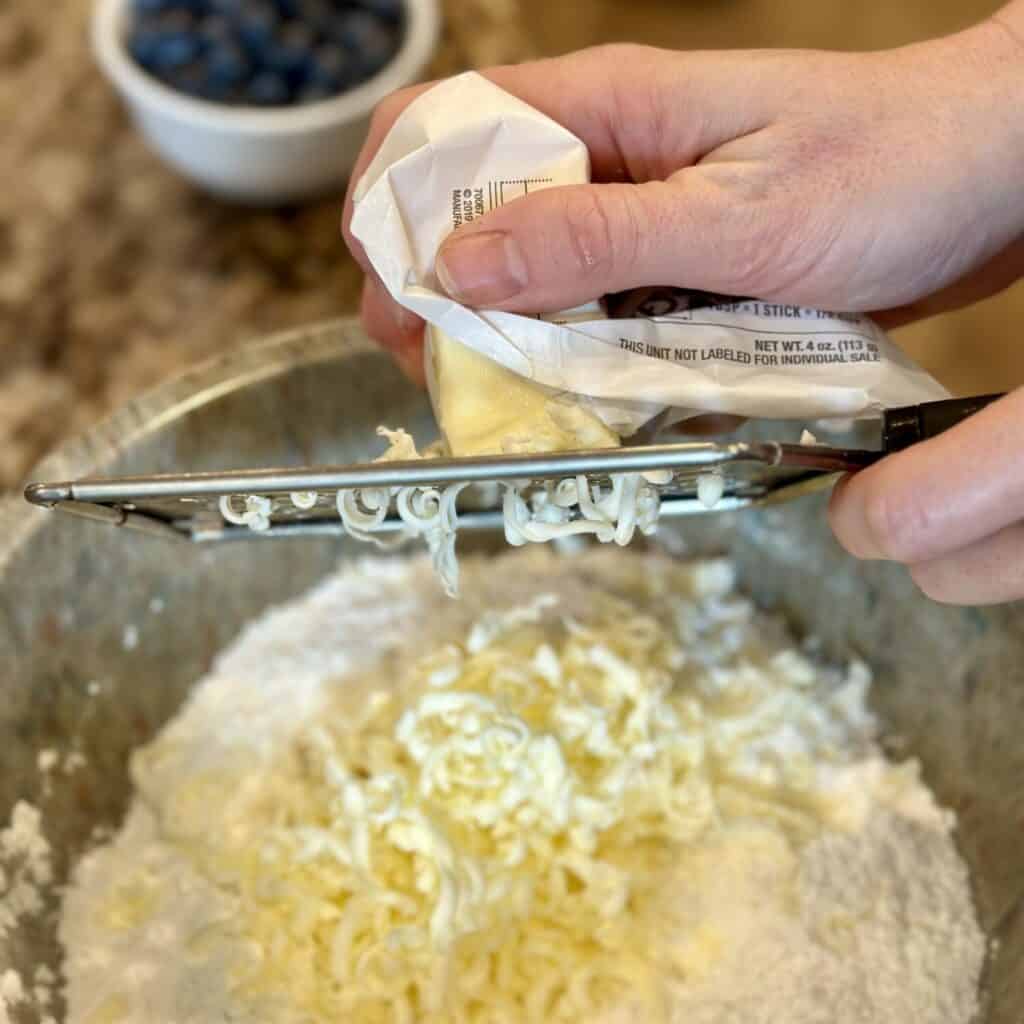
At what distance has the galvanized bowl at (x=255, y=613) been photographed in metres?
0.62

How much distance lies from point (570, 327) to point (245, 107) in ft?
1.66

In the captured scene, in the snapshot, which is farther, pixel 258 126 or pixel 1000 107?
pixel 258 126

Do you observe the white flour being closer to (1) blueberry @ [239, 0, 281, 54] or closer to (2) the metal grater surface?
(2) the metal grater surface

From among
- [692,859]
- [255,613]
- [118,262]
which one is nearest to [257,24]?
[118,262]

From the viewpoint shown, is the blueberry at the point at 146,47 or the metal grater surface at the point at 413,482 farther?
the blueberry at the point at 146,47

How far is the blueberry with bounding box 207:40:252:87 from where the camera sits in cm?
87

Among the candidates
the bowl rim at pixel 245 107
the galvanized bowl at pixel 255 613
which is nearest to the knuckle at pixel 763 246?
the galvanized bowl at pixel 255 613

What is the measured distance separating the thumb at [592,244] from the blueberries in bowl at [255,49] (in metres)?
0.47

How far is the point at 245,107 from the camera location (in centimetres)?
87

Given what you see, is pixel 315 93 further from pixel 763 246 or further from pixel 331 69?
pixel 763 246

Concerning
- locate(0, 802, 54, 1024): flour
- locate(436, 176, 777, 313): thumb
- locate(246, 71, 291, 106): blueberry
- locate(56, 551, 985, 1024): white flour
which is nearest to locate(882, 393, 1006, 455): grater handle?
locate(436, 176, 777, 313): thumb

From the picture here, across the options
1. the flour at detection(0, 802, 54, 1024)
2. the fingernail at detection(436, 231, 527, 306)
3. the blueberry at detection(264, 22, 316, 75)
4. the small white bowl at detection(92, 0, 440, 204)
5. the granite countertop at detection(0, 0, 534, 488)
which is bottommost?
the flour at detection(0, 802, 54, 1024)

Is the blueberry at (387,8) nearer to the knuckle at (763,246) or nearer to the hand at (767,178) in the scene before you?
the hand at (767,178)

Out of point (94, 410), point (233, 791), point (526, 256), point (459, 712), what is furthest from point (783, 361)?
point (94, 410)
